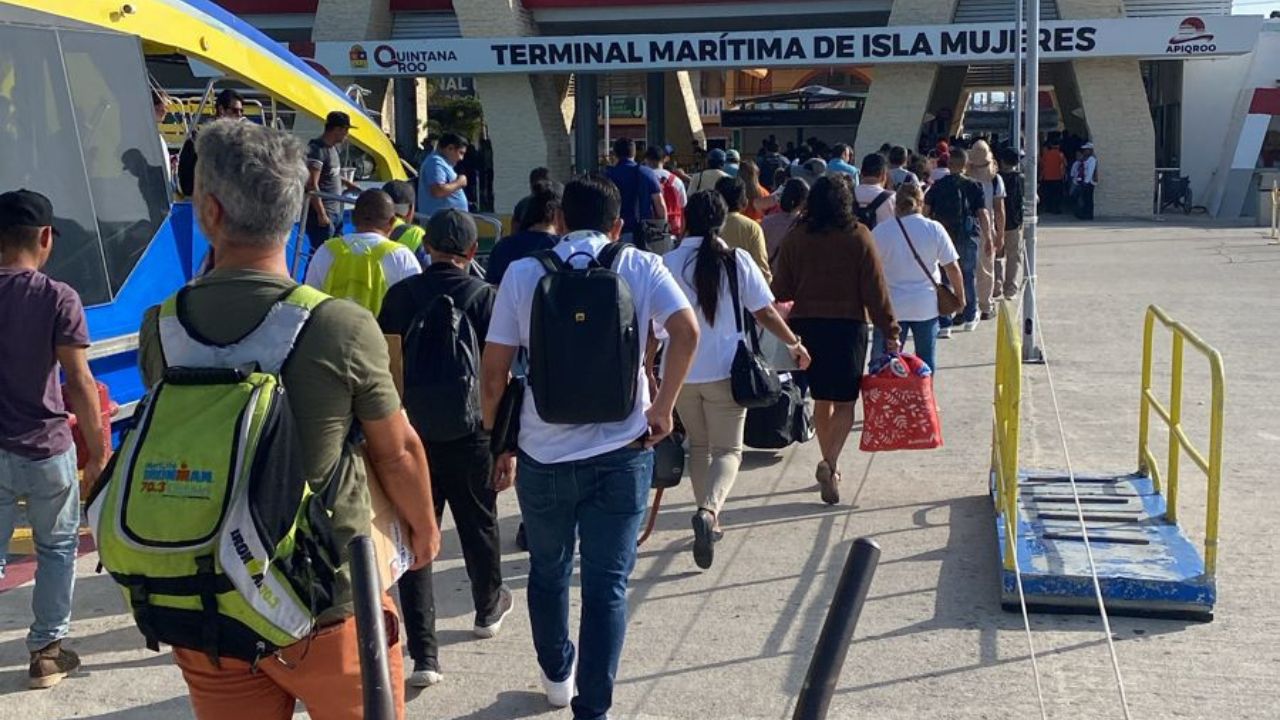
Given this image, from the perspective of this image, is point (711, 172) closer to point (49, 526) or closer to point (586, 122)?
point (49, 526)

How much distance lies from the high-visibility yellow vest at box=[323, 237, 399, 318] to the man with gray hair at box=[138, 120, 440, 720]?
335 cm

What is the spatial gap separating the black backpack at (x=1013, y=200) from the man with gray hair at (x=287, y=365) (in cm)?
1265

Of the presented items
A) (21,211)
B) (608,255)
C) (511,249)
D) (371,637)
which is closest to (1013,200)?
(511,249)

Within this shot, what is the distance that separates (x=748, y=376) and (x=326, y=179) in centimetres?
627

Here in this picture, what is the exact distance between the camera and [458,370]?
5207mm

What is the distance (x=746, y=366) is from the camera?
636 centimetres

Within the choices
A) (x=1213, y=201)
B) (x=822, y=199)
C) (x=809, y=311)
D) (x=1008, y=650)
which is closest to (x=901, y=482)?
(x=809, y=311)

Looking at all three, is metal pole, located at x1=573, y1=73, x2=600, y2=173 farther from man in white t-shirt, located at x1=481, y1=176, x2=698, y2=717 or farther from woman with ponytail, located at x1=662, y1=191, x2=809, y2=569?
man in white t-shirt, located at x1=481, y1=176, x2=698, y2=717

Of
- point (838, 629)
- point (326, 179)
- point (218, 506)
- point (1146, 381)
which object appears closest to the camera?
point (838, 629)

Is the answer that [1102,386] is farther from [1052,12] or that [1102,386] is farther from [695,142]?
[695,142]

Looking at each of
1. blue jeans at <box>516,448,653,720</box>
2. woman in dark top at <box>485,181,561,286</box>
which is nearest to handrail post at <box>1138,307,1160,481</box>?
woman in dark top at <box>485,181,561,286</box>

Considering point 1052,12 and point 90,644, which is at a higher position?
point 1052,12

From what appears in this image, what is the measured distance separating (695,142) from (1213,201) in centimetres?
1345

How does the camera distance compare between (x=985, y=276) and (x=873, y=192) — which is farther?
(x=985, y=276)
